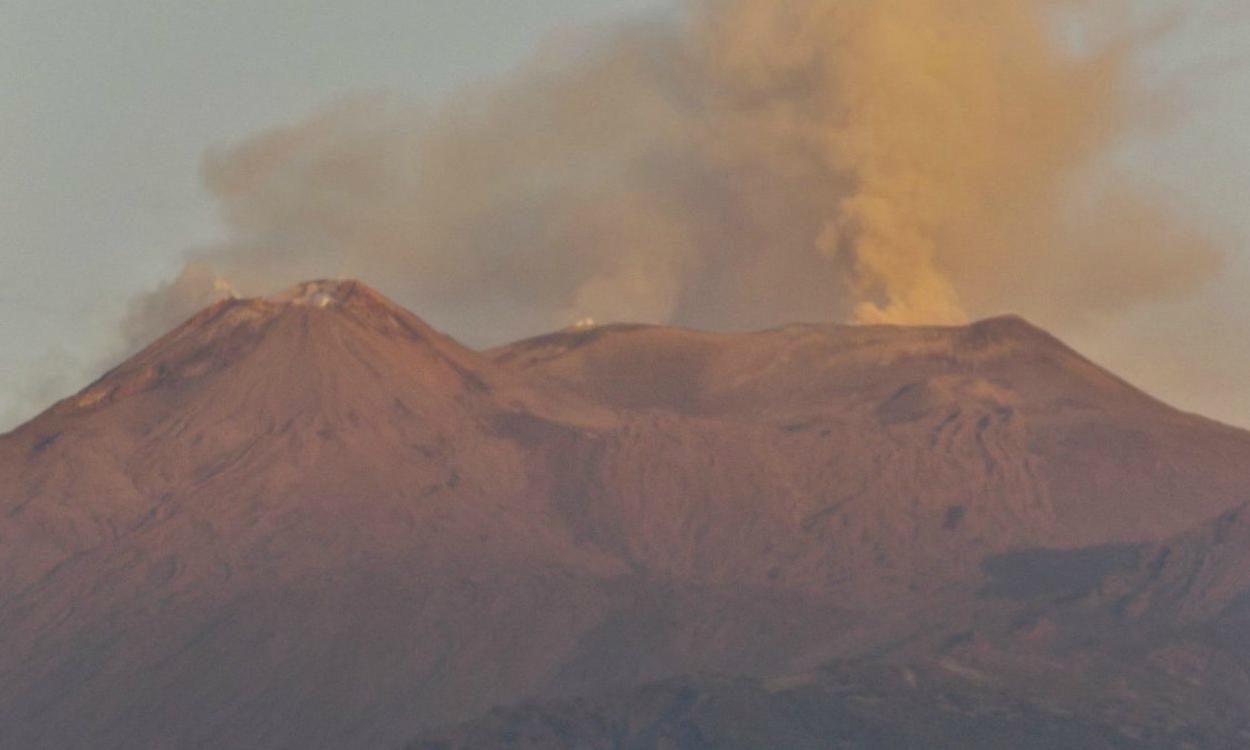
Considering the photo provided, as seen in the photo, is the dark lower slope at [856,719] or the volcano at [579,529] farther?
the volcano at [579,529]

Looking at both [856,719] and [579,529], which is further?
[579,529]

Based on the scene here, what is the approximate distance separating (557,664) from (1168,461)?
42.5 m

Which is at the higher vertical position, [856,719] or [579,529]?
[579,529]

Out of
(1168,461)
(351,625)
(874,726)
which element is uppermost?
(1168,461)

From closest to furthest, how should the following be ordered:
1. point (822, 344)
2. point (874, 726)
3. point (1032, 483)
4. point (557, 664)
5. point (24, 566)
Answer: point (874, 726) < point (557, 664) < point (24, 566) < point (1032, 483) < point (822, 344)

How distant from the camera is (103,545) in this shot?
15650 centimetres

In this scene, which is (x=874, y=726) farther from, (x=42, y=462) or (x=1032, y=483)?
(x=42, y=462)

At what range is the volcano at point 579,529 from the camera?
462 ft

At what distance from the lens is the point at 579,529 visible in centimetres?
15962

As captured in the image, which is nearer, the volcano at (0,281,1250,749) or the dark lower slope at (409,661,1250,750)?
the dark lower slope at (409,661,1250,750)

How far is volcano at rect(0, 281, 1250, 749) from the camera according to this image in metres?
141

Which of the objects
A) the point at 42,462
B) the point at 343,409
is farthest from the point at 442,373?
the point at 42,462

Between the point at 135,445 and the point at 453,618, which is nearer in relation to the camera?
the point at 453,618

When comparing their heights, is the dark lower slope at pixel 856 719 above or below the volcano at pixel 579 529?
below
